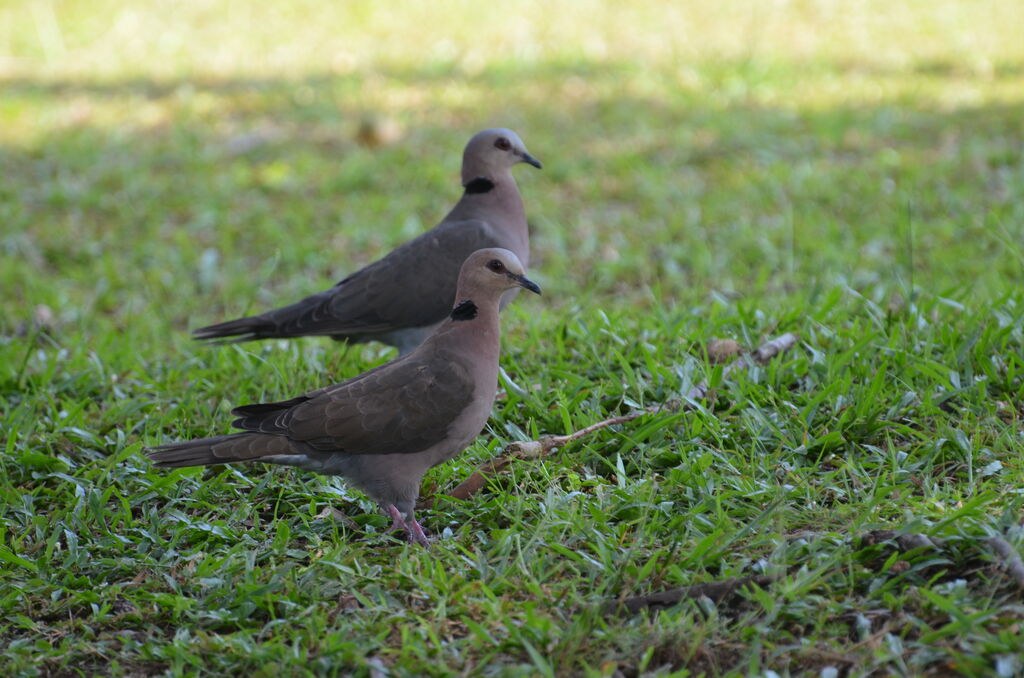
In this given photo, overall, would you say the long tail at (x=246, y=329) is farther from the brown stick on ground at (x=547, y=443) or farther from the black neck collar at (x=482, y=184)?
the brown stick on ground at (x=547, y=443)

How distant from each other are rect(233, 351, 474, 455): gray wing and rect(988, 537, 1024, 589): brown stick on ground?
5.54ft

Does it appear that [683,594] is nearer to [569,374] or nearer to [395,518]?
[395,518]

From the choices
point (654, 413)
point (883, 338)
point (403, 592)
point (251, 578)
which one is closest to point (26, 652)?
point (251, 578)

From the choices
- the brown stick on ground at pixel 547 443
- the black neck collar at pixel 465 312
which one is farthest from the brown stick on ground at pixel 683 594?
the black neck collar at pixel 465 312

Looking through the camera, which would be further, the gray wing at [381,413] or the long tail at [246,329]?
the long tail at [246,329]

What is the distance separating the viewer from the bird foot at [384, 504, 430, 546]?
12.0 ft

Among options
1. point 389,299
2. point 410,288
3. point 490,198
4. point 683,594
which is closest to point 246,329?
point 389,299

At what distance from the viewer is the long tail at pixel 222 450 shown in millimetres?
3631

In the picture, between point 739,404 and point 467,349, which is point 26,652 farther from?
point 739,404

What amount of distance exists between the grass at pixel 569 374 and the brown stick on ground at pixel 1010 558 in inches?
2.0

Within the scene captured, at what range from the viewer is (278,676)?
3020 mm

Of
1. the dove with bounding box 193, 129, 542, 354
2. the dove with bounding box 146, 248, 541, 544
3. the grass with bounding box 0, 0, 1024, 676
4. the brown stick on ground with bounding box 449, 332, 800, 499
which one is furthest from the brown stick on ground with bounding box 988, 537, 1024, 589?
the dove with bounding box 193, 129, 542, 354

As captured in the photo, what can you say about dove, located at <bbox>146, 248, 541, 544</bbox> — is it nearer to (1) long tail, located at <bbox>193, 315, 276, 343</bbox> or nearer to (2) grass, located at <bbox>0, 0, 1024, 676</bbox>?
(2) grass, located at <bbox>0, 0, 1024, 676</bbox>

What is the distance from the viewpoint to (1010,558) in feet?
10.1
